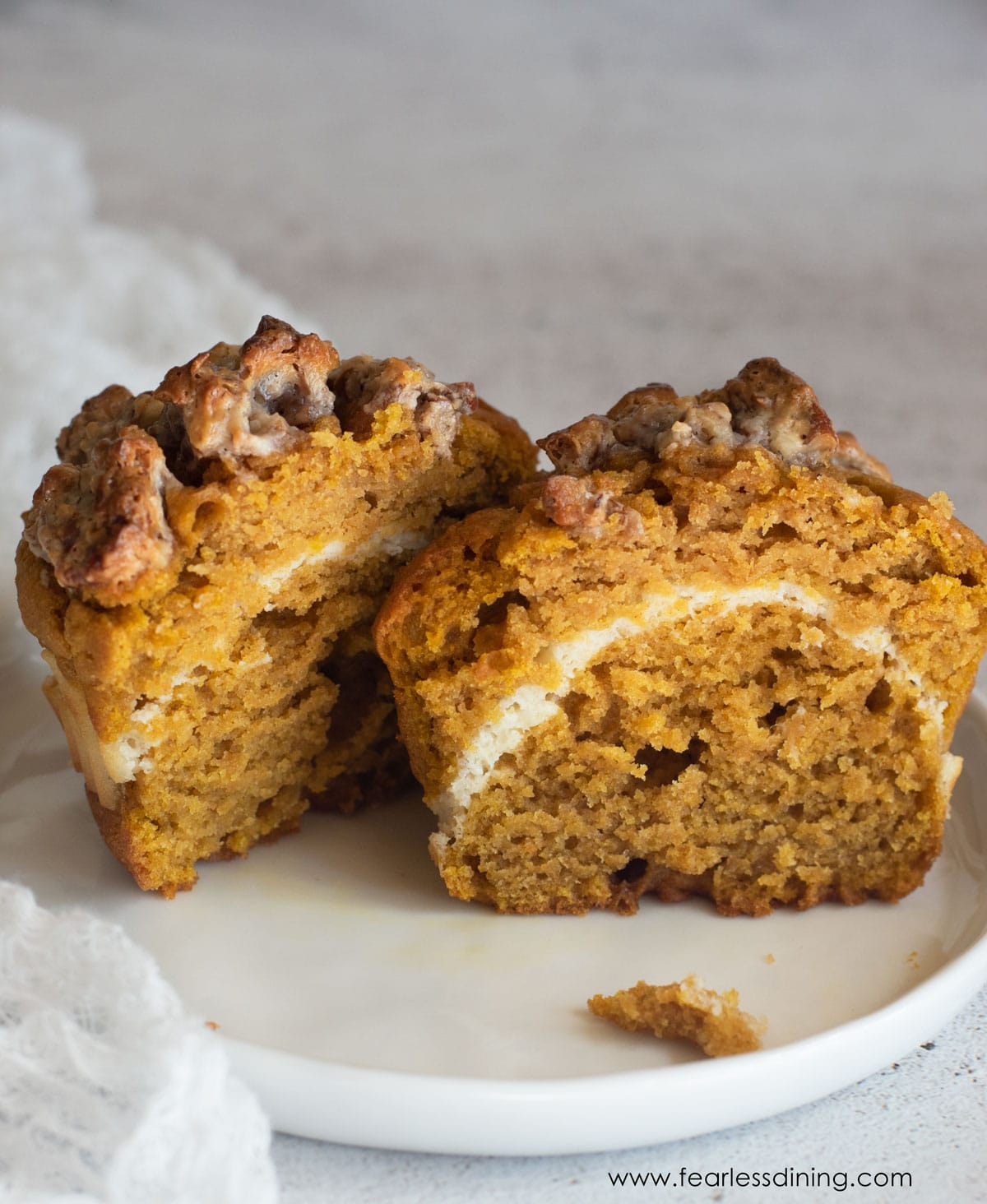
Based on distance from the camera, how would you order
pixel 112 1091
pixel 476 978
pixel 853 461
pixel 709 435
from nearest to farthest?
pixel 112 1091 → pixel 476 978 → pixel 709 435 → pixel 853 461

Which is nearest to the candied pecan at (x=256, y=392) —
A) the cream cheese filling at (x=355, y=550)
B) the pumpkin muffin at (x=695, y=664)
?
the cream cheese filling at (x=355, y=550)

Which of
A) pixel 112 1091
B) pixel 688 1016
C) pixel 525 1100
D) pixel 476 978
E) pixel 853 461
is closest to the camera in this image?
pixel 112 1091

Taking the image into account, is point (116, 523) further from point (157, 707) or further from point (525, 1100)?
point (525, 1100)

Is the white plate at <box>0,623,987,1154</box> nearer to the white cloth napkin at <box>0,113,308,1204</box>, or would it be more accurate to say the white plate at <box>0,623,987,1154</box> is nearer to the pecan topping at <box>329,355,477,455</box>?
the white cloth napkin at <box>0,113,308,1204</box>

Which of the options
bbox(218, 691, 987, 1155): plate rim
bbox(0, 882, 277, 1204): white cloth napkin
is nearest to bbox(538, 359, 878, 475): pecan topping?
bbox(218, 691, 987, 1155): plate rim

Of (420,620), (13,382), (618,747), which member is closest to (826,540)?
(618,747)

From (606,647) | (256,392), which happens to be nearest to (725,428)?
(606,647)
